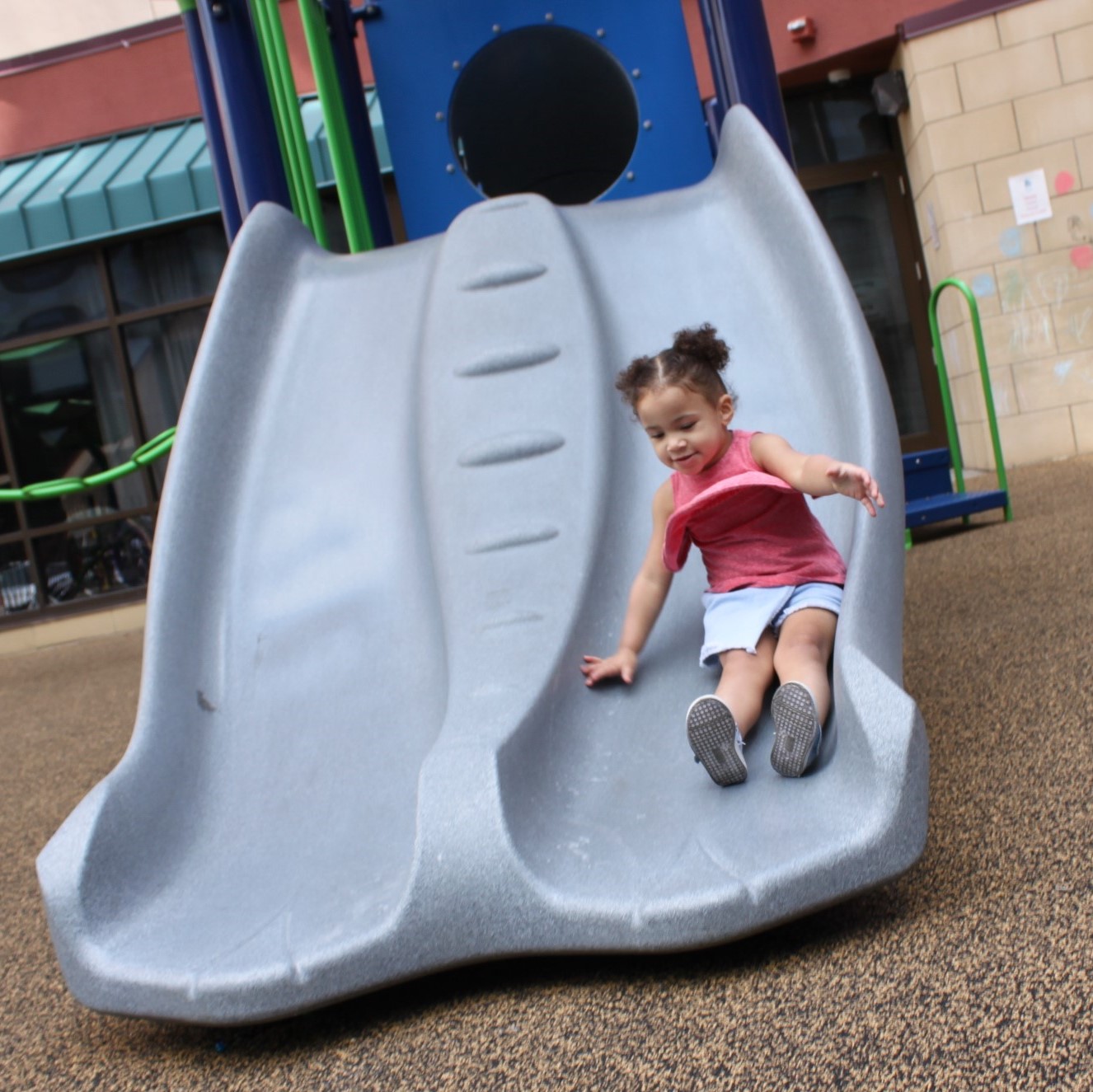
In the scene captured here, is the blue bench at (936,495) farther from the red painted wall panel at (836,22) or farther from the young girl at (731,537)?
the red painted wall panel at (836,22)

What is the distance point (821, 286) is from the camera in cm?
224

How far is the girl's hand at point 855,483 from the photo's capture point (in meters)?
1.59

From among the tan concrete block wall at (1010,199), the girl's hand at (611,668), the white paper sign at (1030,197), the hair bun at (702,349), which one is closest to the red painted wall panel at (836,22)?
the tan concrete block wall at (1010,199)

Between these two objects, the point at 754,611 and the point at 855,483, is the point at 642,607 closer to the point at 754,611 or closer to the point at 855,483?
the point at 754,611

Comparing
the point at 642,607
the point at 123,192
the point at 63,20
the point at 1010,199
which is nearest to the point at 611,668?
the point at 642,607

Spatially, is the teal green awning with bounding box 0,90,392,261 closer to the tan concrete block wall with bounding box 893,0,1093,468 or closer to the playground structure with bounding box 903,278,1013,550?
the tan concrete block wall with bounding box 893,0,1093,468

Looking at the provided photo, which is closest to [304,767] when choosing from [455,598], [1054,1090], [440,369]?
[455,598]

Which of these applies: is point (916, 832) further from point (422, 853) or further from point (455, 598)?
point (455, 598)

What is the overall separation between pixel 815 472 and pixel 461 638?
587mm

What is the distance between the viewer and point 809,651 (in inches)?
66.7

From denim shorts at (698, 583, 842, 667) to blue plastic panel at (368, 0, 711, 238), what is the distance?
78.5 inches

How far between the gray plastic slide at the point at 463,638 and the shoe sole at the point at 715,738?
0.03m

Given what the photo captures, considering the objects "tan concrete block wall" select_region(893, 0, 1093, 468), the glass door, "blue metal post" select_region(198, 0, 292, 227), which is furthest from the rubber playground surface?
the glass door

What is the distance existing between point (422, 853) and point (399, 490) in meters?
1.01
